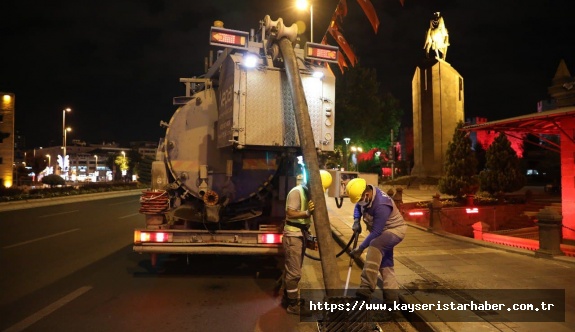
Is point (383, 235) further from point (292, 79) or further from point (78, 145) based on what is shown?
point (78, 145)

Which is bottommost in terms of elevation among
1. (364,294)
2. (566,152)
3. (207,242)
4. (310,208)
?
(364,294)

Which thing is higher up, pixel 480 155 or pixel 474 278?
pixel 480 155

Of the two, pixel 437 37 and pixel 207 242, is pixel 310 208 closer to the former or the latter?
pixel 207 242

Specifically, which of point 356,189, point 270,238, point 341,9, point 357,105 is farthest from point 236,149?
point 357,105

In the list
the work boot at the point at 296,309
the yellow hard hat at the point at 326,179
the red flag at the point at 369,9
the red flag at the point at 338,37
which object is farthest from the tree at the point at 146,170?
the red flag at the point at 338,37

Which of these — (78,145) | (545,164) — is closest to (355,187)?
(545,164)

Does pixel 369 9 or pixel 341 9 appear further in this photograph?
pixel 341 9

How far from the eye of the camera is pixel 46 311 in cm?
493

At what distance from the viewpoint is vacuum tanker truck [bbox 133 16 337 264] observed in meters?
5.89

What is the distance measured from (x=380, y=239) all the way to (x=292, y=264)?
3.88ft

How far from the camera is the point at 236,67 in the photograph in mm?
5832

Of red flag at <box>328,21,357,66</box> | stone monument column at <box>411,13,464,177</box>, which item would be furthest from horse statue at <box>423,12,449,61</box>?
red flag at <box>328,21,357,66</box>

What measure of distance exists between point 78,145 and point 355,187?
157m

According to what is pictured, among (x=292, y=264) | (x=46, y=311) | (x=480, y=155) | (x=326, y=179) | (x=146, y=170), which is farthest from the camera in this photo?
(x=480, y=155)
